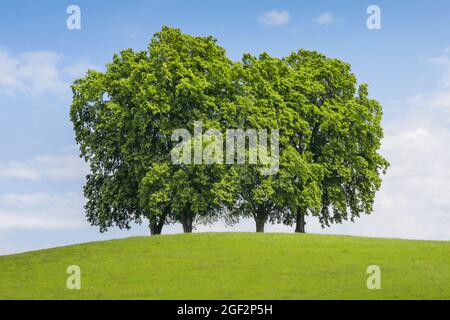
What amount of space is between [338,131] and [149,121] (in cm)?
1535

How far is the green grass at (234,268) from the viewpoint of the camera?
94.8 ft

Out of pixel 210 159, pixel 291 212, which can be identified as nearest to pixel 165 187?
pixel 210 159

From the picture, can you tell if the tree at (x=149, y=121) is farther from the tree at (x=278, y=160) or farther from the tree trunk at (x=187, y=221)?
the tree at (x=278, y=160)

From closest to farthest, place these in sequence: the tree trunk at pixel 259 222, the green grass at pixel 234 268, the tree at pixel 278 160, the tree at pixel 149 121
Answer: the green grass at pixel 234 268, the tree at pixel 149 121, the tree at pixel 278 160, the tree trunk at pixel 259 222

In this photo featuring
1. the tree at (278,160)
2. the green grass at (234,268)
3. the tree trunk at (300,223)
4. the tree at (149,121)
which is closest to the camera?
the green grass at (234,268)

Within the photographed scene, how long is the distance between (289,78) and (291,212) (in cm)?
1043

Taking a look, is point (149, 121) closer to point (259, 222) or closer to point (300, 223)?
point (259, 222)

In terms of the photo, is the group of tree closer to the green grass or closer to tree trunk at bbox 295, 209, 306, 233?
tree trunk at bbox 295, 209, 306, 233

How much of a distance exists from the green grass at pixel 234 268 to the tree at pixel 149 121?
5.04 metres

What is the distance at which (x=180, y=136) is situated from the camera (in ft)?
160

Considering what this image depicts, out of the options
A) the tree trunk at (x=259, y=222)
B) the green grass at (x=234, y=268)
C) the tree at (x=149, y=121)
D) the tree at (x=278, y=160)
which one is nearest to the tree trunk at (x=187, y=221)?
the tree at (x=149, y=121)

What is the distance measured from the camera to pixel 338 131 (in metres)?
54.3

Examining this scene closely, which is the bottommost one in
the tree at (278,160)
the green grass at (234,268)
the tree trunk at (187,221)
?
the green grass at (234,268)

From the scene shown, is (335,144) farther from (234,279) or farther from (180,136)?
(234,279)
